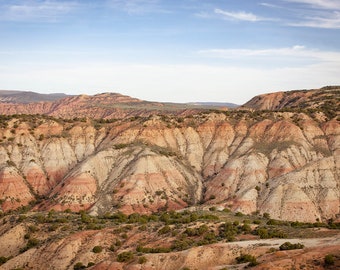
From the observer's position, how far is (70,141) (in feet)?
392

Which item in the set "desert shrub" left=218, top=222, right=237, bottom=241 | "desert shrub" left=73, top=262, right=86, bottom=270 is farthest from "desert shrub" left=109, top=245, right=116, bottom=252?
"desert shrub" left=218, top=222, right=237, bottom=241

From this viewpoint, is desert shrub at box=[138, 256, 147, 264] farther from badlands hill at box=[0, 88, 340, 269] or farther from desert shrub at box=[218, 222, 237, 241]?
desert shrub at box=[218, 222, 237, 241]

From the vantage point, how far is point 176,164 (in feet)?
363

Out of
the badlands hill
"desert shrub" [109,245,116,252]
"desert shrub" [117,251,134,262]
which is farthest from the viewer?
the badlands hill

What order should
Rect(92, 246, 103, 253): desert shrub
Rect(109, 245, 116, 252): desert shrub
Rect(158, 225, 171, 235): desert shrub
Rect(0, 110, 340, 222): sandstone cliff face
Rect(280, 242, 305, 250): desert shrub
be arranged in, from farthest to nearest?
Rect(0, 110, 340, 222): sandstone cliff face < Rect(158, 225, 171, 235): desert shrub < Rect(109, 245, 116, 252): desert shrub < Rect(92, 246, 103, 253): desert shrub < Rect(280, 242, 305, 250): desert shrub

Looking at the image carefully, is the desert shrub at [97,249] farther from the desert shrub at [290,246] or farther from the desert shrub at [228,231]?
the desert shrub at [290,246]

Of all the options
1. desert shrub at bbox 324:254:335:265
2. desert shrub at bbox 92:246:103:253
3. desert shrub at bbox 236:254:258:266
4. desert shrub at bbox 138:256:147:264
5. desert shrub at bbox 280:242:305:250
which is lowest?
desert shrub at bbox 92:246:103:253

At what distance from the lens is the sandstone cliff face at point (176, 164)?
9053 cm

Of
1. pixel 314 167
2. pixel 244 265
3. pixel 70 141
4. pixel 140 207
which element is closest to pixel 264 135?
pixel 314 167

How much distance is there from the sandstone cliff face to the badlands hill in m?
0.27

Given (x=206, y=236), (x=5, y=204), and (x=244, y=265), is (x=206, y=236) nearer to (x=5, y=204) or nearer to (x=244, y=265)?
(x=244, y=265)

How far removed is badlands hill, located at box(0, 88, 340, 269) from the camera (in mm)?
61094

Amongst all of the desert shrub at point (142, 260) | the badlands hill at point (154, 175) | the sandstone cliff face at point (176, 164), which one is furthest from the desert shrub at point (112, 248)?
the sandstone cliff face at point (176, 164)

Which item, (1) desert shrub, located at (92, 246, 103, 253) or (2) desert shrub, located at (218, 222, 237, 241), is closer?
(2) desert shrub, located at (218, 222, 237, 241)
